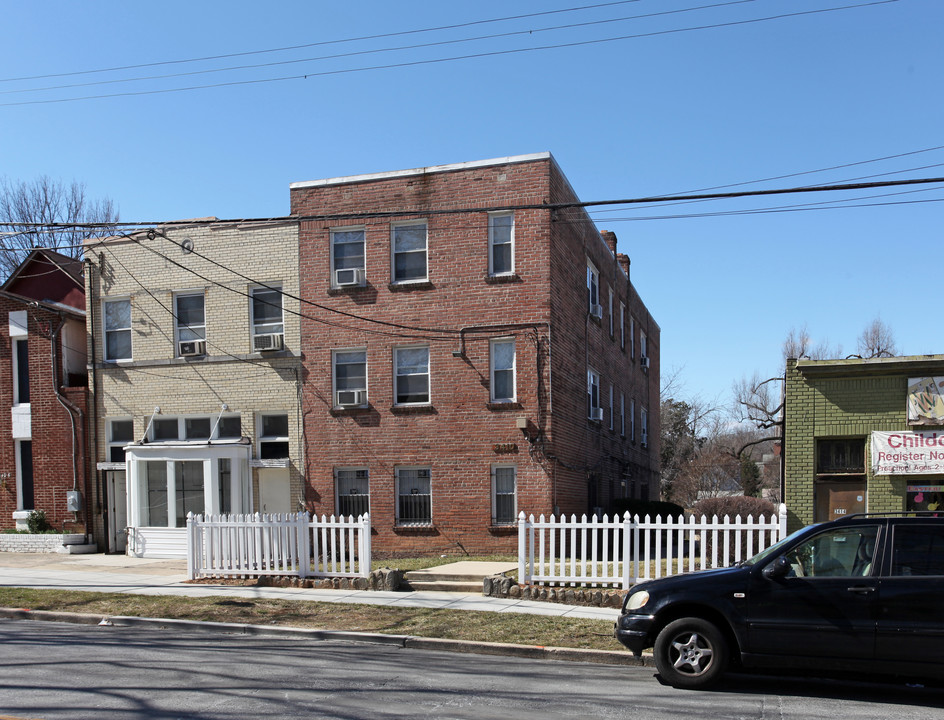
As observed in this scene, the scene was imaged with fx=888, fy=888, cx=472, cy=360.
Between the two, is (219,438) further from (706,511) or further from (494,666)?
(494,666)

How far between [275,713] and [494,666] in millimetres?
3134

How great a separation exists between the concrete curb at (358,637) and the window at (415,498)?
832 cm

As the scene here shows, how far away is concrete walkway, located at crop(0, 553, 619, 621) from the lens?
1306 centimetres

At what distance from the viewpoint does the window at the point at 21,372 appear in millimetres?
22859

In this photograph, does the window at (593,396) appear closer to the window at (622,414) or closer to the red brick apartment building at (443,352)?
the red brick apartment building at (443,352)

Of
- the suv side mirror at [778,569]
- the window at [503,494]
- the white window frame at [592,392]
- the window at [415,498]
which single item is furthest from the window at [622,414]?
the suv side mirror at [778,569]

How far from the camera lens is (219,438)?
70.8 ft

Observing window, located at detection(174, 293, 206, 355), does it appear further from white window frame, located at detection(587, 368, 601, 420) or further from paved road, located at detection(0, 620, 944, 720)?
paved road, located at detection(0, 620, 944, 720)

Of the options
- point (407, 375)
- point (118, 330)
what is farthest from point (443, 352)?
point (118, 330)

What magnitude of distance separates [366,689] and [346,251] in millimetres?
14059

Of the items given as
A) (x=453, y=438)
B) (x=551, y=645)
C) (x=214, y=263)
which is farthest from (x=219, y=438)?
(x=551, y=645)

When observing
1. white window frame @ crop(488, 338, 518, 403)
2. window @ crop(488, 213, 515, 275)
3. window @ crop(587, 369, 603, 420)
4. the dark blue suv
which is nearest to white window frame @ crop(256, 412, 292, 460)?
white window frame @ crop(488, 338, 518, 403)

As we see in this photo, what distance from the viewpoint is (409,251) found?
2056 cm

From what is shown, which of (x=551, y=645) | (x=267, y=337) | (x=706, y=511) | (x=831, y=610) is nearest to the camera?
(x=831, y=610)
